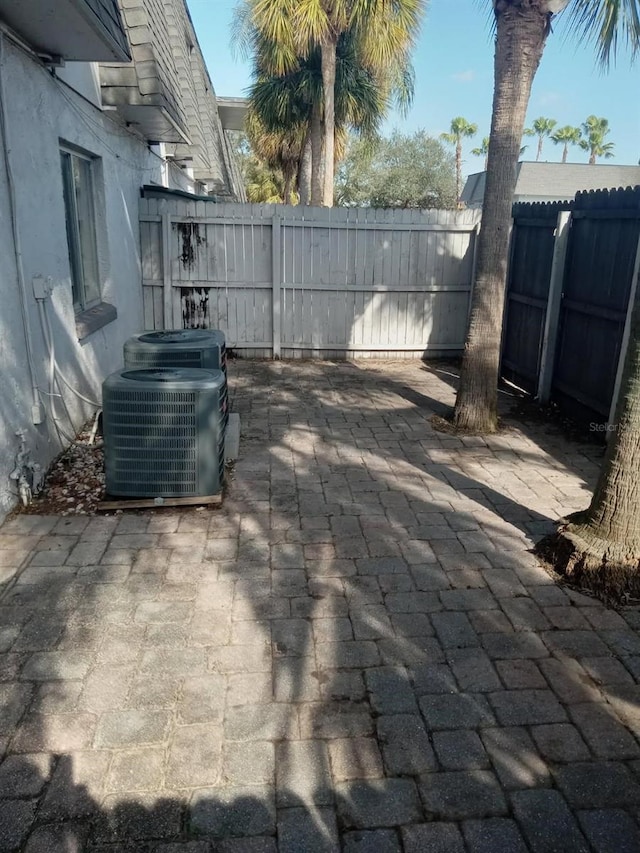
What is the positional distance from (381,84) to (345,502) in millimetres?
13544

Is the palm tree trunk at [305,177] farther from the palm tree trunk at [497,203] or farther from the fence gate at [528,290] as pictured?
the palm tree trunk at [497,203]

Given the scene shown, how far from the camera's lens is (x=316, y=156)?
48.0ft

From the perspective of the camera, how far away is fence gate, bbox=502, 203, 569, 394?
7449mm

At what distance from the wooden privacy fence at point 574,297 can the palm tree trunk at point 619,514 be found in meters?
2.24

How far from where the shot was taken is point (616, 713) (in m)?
2.66

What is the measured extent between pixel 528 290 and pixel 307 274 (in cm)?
319

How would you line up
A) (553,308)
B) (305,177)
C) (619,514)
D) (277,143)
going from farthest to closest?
(277,143), (305,177), (553,308), (619,514)

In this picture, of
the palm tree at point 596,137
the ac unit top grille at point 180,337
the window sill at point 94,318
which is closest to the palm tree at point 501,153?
the ac unit top grille at point 180,337

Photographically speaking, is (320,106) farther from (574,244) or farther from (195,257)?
(574,244)

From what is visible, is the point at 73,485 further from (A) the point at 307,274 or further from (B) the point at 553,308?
(A) the point at 307,274

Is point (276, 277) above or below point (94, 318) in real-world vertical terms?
above

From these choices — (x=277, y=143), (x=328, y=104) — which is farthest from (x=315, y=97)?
(x=277, y=143)

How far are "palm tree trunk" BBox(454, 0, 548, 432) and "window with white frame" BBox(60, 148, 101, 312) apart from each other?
393 centimetres

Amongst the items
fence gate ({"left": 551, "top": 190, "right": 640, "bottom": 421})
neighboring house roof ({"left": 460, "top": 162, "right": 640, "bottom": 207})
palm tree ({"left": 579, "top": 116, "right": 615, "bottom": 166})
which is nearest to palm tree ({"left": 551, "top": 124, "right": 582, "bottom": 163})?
palm tree ({"left": 579, "top": 116, "right": 615, "bottom": 166})
